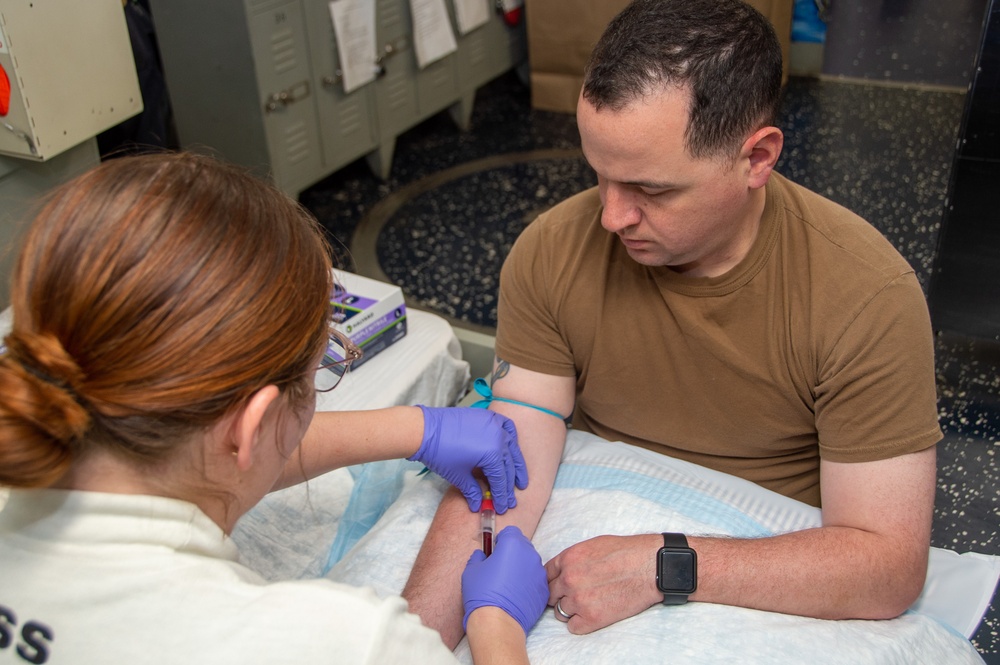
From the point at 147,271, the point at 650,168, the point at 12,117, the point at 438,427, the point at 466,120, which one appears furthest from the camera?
the point at 466,120

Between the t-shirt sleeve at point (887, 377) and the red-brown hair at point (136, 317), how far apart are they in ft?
2.38

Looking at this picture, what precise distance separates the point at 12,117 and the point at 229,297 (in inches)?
51.6

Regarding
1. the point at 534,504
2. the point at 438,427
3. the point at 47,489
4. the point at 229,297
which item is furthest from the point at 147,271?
the point at 534,504

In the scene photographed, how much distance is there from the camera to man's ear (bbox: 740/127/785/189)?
1145mm

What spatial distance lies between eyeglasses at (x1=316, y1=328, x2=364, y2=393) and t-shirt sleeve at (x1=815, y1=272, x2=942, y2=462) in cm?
62

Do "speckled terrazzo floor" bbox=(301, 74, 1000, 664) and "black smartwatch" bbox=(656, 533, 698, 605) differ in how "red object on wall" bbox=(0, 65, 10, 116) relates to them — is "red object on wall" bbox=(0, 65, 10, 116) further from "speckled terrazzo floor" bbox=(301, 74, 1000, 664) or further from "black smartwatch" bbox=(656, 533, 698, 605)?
"black smartwatch" bbox=(656, 533, 698, 605)

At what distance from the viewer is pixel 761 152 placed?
117cm

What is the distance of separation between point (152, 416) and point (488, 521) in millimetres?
612

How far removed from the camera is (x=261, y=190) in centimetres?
83

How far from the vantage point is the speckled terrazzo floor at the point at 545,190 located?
2283 millimetres

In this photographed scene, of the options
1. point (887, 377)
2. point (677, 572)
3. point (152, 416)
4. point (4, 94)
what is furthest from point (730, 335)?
point (4, 94)

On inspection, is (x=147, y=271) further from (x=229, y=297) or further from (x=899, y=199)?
(x=899, y=199)

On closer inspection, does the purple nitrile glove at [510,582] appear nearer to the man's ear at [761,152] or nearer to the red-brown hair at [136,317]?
the red-brown hair at [136,317]

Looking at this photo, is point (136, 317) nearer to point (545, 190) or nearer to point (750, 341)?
point (750, 341)
